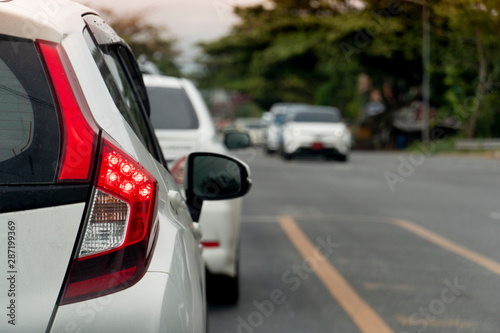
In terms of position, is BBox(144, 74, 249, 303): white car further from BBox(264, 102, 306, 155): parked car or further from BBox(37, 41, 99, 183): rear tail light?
BBox(264, 102, 306, 155): parked car

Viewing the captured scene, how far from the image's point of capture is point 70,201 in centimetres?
194

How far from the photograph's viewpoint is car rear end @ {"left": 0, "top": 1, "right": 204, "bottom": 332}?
6.29 ft

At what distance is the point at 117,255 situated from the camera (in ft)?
6.49

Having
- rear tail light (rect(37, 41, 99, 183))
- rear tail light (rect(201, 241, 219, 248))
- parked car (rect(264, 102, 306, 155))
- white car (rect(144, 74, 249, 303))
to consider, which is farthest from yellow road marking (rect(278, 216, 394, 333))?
parked car (rect(264, 102, 306, 155))

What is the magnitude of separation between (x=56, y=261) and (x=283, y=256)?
6.29 m

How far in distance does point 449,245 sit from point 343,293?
2.87 meters

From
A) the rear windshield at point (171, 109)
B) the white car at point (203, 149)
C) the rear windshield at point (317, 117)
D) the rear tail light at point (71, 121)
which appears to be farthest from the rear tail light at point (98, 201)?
the rear windshield at point (317, 117)

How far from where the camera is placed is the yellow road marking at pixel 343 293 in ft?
17.7

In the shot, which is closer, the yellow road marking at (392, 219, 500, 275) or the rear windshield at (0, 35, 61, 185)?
the rear windshield at (0, 35, 61, 185)

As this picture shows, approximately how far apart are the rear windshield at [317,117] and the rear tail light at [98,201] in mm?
24877

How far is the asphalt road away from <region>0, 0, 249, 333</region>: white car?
3282 millimetres

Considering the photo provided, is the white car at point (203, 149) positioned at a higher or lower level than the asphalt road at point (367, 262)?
higher

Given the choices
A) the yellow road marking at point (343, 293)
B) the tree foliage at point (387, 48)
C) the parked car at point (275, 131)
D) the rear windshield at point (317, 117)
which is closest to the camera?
the yellow road marking at point (343, 293)

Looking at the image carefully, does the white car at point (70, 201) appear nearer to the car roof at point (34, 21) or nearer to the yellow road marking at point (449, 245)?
the car roof at point (34, 21)
